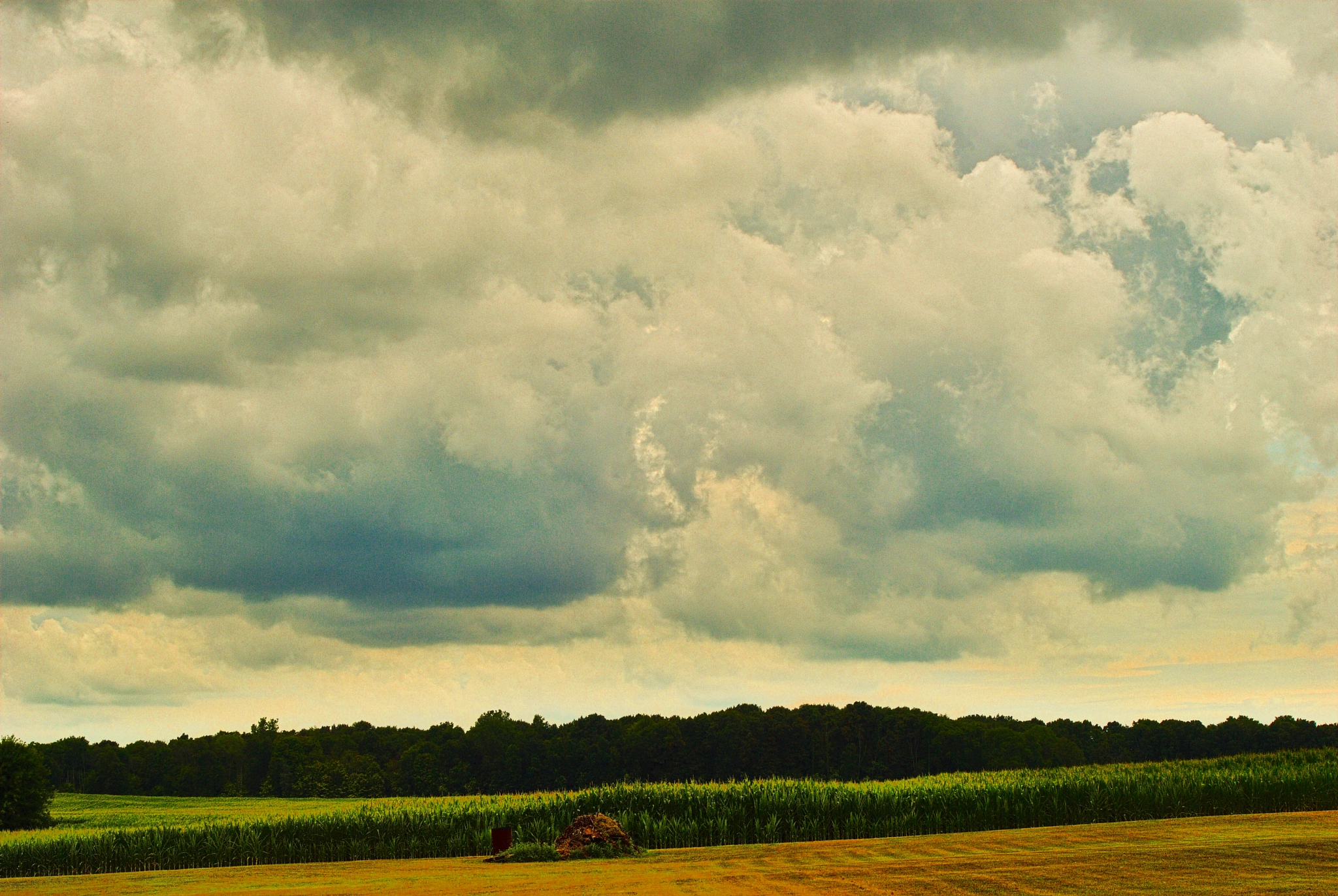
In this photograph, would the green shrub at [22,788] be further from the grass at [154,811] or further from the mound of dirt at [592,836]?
the mound of dirt at [592,836]

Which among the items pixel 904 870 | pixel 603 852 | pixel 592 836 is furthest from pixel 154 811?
pixel 904 870

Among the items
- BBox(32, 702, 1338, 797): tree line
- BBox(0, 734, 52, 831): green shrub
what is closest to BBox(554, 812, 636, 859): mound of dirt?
BBox(0, 734, 52, 831): green shrub

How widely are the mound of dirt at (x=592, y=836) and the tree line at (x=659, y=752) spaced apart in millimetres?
82285

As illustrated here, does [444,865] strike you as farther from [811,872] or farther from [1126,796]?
[1126,796]

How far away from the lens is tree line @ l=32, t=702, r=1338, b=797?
126438 mm

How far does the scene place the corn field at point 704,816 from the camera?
4866 centimetres

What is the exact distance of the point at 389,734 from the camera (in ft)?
507

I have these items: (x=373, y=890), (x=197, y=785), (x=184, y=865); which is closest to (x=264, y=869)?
(x=184, y=865)

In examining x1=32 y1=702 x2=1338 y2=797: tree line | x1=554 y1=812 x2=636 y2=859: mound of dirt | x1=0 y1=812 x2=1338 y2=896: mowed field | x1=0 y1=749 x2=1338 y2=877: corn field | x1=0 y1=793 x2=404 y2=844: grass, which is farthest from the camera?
x1=32 y1=702 x2=1338 y2=797: tree line

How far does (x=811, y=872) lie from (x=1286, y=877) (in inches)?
485

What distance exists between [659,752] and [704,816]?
8102 centimetres

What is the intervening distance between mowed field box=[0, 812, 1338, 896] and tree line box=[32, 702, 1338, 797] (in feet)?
260

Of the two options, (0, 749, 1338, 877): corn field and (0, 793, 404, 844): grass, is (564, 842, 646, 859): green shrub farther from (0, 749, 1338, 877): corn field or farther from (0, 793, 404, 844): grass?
(0, 793, 404, 844): grass

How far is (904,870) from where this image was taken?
111 feet
